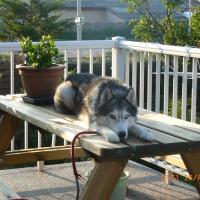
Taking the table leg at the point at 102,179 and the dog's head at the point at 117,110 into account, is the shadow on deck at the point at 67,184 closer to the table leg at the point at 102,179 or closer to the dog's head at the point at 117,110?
the dog's head at the point at 117,110

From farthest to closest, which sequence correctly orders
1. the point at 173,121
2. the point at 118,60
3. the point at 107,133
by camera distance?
1. the point at 118,60
2. the point at 173,121
3. the point at 107,133

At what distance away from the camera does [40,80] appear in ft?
12.9

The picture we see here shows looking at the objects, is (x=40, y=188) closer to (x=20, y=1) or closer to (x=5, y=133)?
(x=5, y=133)

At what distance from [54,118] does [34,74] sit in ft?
1.83

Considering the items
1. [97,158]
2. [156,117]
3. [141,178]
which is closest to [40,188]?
[141,178]

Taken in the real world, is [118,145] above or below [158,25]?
below

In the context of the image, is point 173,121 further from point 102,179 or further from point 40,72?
point 40,72

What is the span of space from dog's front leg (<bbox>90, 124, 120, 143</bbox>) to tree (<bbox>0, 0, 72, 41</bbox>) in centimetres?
1228

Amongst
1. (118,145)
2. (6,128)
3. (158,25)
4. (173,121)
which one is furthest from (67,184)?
(158,25)

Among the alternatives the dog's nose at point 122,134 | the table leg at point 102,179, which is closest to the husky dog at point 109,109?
the dog's nose at point 122,134

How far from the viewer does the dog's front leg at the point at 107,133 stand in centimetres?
285

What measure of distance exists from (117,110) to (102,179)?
1.41 ft

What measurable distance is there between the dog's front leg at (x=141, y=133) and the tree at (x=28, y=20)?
12238 millimetres

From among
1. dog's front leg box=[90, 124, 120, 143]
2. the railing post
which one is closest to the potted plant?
dog's front leg box=[90, 124, 120, 143]
